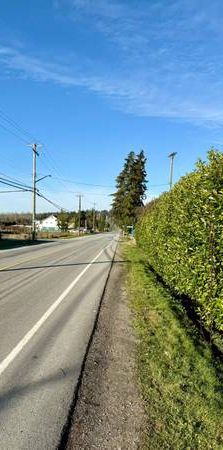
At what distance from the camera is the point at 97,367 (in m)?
6.18

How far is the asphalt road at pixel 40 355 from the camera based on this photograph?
430 centimetres

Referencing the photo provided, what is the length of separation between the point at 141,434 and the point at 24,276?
1239 centimetres

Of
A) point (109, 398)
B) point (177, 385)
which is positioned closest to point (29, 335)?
point (109, 398)

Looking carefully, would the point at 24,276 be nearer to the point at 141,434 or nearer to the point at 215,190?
the point at 215,190

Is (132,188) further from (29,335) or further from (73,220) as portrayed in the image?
(73,220)

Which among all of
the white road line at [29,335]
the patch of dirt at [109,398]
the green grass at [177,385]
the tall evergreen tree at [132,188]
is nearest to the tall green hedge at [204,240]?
the green grass at [177,385]

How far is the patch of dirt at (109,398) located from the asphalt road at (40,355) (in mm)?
173

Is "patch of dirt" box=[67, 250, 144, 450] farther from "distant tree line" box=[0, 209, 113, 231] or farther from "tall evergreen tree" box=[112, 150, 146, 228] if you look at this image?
"distant tree line" box=[0, 209, 113, 231]

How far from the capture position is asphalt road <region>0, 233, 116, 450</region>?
14.1 ft

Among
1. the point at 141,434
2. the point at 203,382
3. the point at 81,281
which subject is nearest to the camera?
the point at 141,434

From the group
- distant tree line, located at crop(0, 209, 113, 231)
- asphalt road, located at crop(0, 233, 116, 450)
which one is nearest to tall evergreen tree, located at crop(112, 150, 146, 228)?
asphalt road, located at crop(0, 233, 116, 450)

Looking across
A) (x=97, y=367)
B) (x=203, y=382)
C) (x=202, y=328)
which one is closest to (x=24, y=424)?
(x=97, y=367)

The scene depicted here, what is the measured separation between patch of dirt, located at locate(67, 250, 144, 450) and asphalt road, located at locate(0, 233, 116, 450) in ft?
0.57

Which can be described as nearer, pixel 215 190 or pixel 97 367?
pixel 97 367
